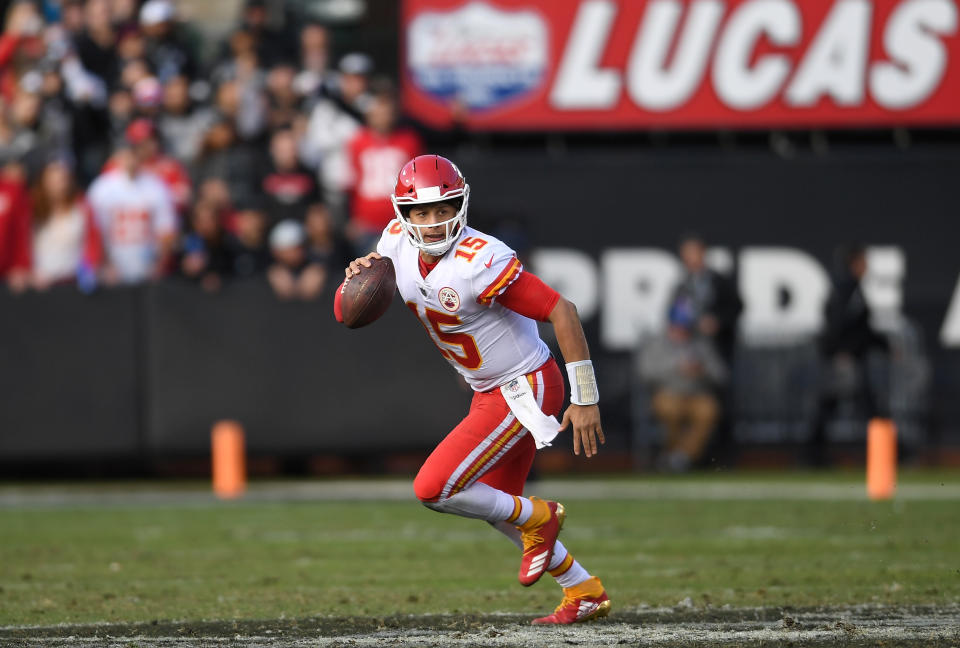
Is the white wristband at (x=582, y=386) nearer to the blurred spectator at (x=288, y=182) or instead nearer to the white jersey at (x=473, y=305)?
the white jersey at (x=473, y=305)

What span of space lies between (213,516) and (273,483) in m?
2.40

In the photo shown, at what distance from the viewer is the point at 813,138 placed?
15.5 m

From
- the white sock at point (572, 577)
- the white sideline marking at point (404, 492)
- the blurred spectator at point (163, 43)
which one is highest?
the blurred spectator at point (163, 43)

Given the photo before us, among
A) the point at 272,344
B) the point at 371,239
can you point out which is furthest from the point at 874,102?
the point at 272,344

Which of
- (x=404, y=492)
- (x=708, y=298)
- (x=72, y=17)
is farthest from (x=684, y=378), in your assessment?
(x=72, y=17)

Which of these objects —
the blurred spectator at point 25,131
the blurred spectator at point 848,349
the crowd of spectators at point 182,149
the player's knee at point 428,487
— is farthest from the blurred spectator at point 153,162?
the player's knee at point 428,487

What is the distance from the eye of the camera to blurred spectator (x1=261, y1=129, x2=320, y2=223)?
13.8 meters

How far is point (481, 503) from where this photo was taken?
6551 millimetres

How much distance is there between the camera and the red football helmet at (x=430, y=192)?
6383 millimetres

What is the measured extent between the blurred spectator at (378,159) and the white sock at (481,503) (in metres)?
7.23

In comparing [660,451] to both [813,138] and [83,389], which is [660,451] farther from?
[83,389]

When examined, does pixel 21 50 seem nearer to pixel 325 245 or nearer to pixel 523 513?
pixel 325 245

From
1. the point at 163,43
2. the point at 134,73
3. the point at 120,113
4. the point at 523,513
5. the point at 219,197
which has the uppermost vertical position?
the point at 163,43

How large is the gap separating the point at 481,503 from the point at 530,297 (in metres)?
0.87
